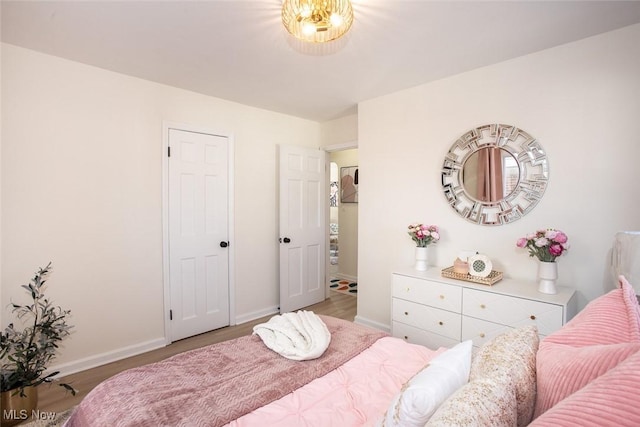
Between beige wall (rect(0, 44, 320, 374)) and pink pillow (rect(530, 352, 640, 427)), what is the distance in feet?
10.0

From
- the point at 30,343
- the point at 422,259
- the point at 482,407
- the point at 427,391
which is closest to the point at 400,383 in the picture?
the point at 427,391

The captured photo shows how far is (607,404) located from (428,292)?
2.05 meters

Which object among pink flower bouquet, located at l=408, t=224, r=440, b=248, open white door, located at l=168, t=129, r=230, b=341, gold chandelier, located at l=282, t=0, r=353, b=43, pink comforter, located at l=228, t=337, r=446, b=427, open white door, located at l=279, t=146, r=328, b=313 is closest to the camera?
pink comforter, located at l=228, t=337, r=446, b=427

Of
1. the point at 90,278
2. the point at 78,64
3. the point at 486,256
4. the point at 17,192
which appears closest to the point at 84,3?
the point at 78,64

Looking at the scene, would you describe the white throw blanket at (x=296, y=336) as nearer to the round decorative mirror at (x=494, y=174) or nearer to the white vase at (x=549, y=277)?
the white vase at (x=549, y=277)

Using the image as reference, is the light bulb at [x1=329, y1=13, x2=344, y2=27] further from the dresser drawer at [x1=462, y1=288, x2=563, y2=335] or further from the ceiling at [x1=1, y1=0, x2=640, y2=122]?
the dresser drawer at [x1=462, y1=288, x2=563, y2=335]

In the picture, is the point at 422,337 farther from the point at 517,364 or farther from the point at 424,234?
the point at 517,364

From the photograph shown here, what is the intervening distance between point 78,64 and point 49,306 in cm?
192

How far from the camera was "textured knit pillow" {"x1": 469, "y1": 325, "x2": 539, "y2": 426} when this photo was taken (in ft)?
2.73

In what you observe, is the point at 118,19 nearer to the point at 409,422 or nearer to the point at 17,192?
the point at 17,192

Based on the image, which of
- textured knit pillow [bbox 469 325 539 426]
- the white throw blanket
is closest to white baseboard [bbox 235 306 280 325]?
the white throw blanket

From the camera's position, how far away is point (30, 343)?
1.97 meters

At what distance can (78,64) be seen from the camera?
2.45 m

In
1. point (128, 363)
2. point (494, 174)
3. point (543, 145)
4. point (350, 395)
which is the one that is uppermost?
point (543, 145)
